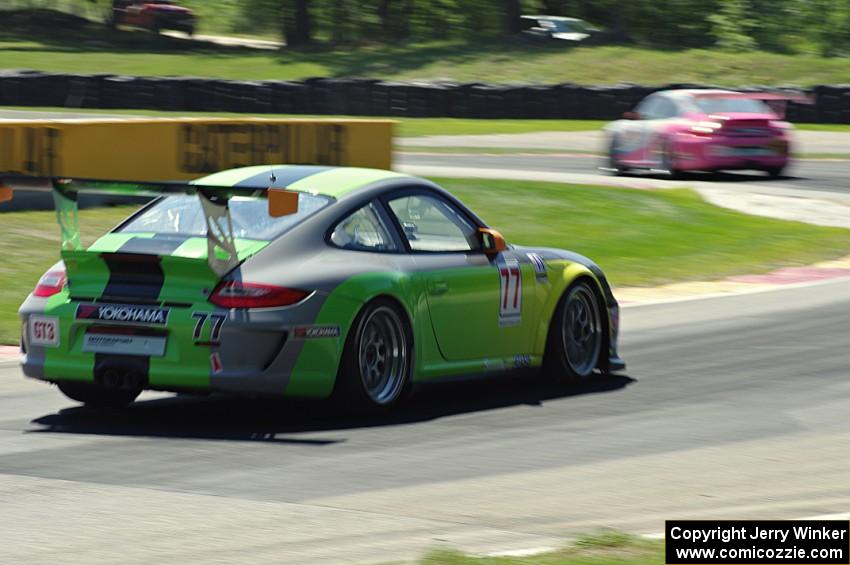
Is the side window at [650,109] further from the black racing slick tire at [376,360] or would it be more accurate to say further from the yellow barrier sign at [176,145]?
the black racing slick tire at [376,360]

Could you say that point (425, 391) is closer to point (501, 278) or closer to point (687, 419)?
point (501, 278)

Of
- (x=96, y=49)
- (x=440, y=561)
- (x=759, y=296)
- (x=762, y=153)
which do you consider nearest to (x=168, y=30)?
(x=96, y=49)

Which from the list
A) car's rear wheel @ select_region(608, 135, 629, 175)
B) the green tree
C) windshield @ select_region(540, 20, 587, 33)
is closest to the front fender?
car's rear wheel @ select_region(608, 135, 629, 175)

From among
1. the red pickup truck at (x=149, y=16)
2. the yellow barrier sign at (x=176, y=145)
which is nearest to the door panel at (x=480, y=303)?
the yellow barrier sign at (x=176, y=145)

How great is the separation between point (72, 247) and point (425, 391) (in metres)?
2.30

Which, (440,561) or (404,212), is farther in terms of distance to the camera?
(404,212)

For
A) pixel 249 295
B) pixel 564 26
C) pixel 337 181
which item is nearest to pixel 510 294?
pixel 337 181

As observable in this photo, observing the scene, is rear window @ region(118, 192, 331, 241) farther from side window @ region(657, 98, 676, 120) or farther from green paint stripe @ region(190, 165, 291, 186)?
side window @ region(657, 98, 676, 120)

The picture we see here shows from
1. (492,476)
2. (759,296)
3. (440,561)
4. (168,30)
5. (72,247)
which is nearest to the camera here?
(440,561)

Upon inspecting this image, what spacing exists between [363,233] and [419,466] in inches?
69.7

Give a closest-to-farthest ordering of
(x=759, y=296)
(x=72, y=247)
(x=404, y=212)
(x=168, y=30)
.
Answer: (x=72, y=247) < (x=404, y=212) < (x=759, y=296) < (x=168, y=30)

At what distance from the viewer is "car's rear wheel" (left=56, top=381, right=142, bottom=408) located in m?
8.72

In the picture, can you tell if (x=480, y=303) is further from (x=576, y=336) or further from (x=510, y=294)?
(x=576, y=336)

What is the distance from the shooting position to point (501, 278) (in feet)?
30.7
